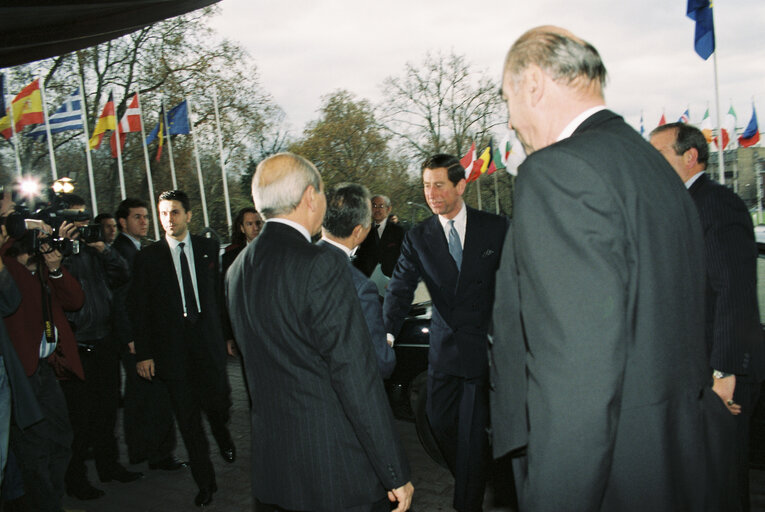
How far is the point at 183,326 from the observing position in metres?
4.66

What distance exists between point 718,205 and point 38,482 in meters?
4.31

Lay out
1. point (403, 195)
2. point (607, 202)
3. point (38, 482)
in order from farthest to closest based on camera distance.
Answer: point (403, 195)
point (38, 482)
point (607, 202)

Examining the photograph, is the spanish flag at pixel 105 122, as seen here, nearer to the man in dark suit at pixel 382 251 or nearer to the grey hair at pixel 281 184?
the man in dark suit at pixel 382 251

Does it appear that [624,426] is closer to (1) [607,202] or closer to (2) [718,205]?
(1) [607,202]

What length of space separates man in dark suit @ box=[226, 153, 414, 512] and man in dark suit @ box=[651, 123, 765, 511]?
5.48 feet

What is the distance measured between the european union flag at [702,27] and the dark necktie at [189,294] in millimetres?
13214

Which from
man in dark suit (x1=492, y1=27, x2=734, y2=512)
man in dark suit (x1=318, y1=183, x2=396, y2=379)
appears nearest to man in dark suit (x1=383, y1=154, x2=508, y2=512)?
man in dark suit (x1=318, y1=183, x2=396, y2=379)

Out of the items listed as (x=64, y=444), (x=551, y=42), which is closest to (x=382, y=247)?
(x=64, y=444)

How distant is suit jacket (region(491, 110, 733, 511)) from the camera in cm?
137

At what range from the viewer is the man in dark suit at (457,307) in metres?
3.84

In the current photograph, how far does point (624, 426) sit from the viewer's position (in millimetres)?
1458

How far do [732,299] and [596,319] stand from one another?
190 cm

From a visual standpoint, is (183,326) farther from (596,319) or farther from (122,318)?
(596,319)

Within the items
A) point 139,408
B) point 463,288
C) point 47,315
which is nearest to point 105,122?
point 139,408
